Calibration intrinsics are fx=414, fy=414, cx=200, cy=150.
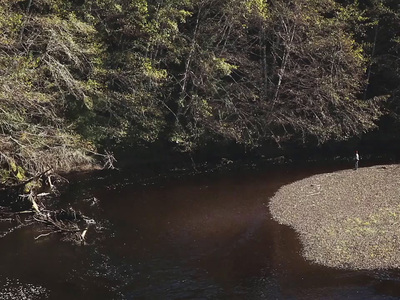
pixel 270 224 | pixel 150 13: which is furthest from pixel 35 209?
pixel 150 13

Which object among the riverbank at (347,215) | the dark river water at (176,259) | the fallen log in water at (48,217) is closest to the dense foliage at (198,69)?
the fallen log in water at (48,217)

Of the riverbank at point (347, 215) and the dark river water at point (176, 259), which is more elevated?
the riverbank at point (347, 215)

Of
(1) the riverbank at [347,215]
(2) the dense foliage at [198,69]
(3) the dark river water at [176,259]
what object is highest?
(2) the dense foliage at [198,69]

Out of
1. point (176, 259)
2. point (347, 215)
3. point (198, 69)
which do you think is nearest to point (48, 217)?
point (176, 259)

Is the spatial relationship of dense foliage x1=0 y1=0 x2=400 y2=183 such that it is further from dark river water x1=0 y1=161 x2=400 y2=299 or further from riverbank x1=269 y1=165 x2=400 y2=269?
riverbank x1=269 y1=165 x2=400 y2=269

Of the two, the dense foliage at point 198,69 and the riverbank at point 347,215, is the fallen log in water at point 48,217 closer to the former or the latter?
the dense foliage at point 198,69

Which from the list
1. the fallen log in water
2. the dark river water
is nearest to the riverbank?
the dark river water
